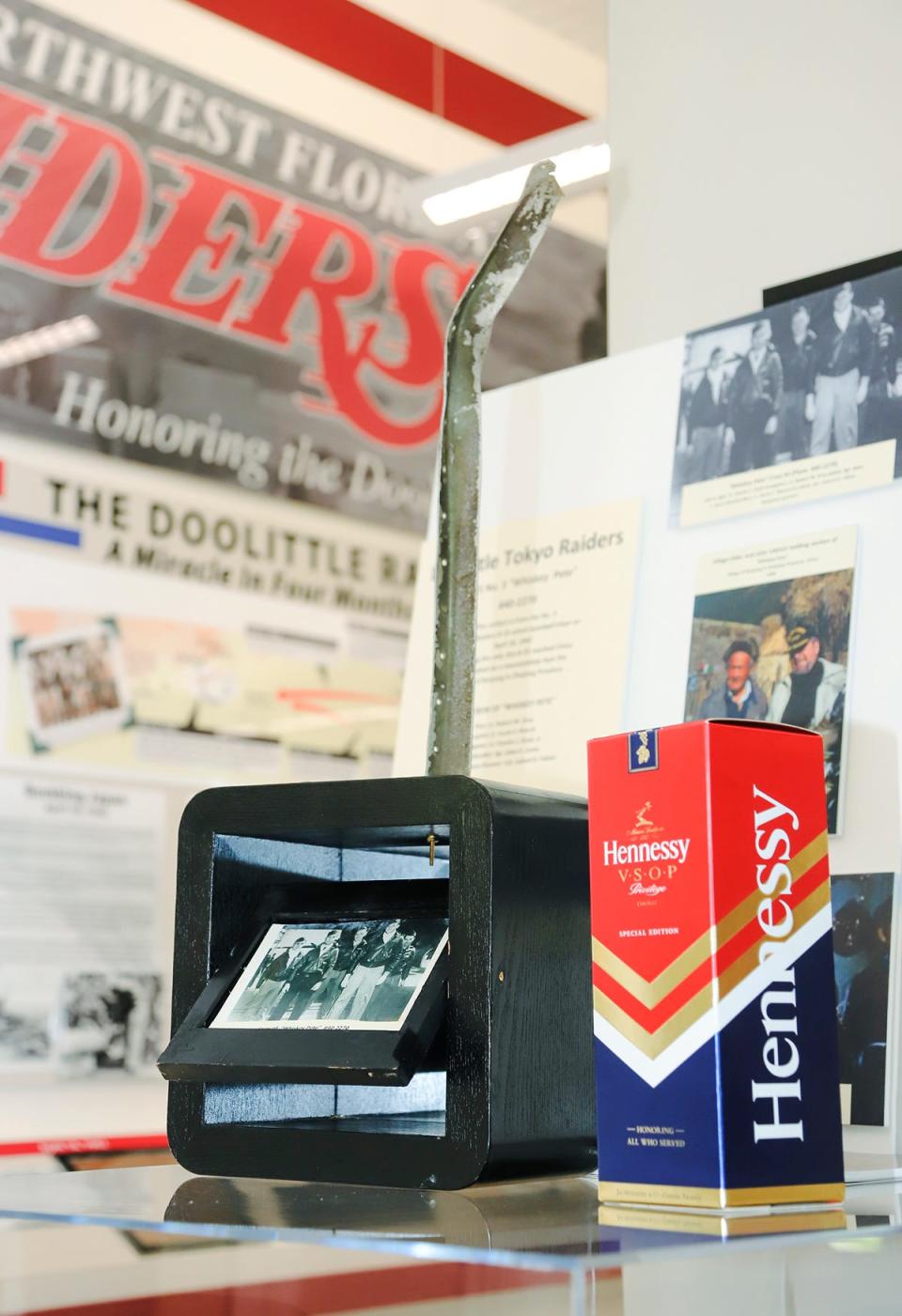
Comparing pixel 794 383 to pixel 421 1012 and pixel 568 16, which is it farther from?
pixel 568 16

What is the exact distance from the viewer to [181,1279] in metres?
2.33

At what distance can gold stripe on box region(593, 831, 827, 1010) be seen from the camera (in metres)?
0.80

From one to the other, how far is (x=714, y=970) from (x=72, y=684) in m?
1.93

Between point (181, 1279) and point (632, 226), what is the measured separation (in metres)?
1.70

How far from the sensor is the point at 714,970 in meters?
0.79

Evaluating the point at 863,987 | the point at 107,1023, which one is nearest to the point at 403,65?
the point at 107,1023

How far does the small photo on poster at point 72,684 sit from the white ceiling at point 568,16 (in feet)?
5.81

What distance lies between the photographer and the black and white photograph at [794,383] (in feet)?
3.97

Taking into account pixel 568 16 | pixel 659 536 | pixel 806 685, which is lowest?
pixel 806 685

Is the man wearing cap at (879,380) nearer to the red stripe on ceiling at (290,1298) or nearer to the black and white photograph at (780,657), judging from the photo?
the black and white photograph at (780,657)

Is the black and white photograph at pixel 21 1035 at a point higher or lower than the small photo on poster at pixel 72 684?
lower

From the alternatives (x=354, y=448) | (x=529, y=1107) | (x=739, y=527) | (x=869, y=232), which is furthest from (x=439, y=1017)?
(x=354, y=448)

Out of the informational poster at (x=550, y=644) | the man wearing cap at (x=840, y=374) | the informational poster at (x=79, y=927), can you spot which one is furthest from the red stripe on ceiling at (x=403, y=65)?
the man wearing cap at (x=840, y=374)

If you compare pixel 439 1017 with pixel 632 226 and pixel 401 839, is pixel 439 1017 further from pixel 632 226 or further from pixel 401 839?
pixel 632 226
